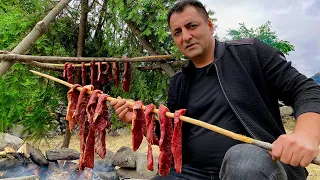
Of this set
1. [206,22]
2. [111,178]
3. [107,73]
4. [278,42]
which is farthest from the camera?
[278,42]

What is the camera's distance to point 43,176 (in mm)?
7199

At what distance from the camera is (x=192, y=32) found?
2.81 meters

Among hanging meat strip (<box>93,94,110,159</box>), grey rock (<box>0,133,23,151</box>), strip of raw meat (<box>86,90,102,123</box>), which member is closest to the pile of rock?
grey rock (<box>0,133,23,151</box>)

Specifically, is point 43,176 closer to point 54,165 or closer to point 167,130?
point 54,165

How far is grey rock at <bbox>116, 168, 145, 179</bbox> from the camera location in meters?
7.30

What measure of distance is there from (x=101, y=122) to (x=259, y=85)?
1260 mm

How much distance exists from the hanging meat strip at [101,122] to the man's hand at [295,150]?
4.47ft

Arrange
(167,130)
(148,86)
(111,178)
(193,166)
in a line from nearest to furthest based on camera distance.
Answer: (167,130), (193,166), (148,86), (111,178)

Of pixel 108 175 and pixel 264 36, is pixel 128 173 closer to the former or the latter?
pixel 108 175

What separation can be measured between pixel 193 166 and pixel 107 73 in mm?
2803

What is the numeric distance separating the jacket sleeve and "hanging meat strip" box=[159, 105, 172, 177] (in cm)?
82

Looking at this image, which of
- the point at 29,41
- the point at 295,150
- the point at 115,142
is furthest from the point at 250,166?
the point at 115,142

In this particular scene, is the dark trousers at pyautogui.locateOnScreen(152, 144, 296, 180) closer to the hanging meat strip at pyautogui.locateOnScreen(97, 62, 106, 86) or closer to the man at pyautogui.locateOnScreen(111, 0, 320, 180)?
the man at pyautogui.locateOnScreen(111, 0, 320, 180)

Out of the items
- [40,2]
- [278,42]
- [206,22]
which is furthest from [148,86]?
[278,42]
